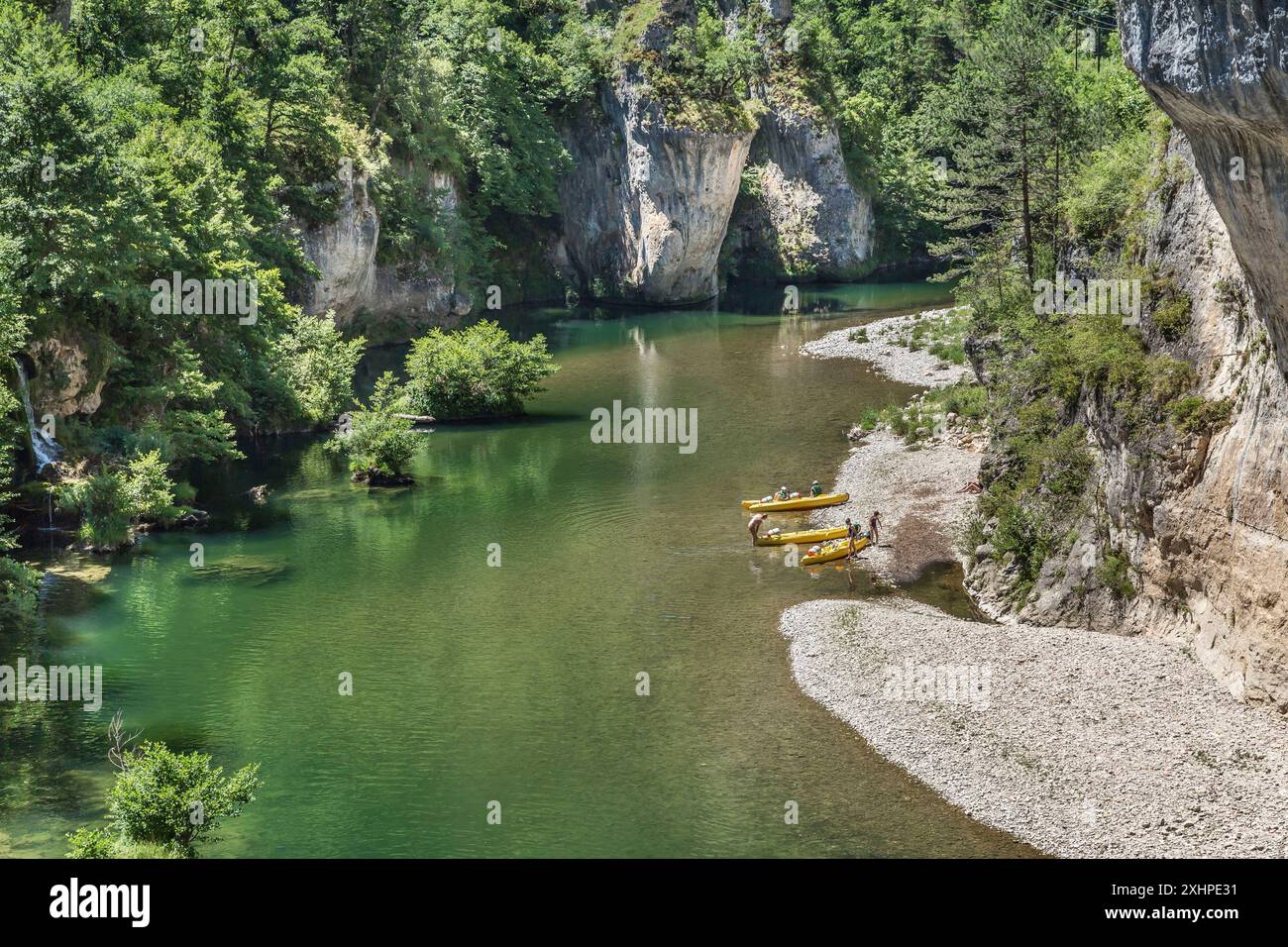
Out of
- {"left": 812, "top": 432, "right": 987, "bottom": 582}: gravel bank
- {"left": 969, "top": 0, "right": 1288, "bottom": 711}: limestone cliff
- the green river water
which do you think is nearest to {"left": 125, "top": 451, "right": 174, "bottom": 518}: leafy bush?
the green river water

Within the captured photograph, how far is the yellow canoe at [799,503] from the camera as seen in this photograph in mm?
38219

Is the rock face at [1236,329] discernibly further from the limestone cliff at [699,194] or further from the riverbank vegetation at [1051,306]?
the limestone cliff at [699,194]

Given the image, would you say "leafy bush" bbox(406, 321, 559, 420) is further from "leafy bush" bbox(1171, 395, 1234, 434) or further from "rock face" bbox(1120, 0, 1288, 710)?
"leafy bush" bbox(1171, 395, 1234, 434)

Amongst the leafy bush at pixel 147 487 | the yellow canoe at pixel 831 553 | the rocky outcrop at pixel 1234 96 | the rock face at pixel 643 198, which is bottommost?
the yellow canoe at pixel 831 553

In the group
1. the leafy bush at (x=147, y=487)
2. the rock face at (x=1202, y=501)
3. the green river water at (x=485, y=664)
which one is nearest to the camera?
the green river water at (x=485, y=664)

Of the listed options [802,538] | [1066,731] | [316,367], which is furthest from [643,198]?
[1066,731]

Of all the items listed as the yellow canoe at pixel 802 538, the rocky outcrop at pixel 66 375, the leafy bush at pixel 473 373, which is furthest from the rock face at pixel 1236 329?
the rocky outcrop at pixel 66 375

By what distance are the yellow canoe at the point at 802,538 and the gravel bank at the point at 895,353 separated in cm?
1719

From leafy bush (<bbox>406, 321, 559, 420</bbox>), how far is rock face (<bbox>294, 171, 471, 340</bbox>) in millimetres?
9886

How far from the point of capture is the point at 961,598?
31.3m

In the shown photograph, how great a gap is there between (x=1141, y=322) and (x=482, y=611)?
16798 millimetres

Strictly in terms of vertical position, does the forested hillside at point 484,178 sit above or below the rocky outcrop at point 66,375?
above

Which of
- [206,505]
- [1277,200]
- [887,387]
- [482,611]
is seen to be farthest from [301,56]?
[1277,200]

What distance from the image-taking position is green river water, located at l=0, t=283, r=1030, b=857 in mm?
21734
